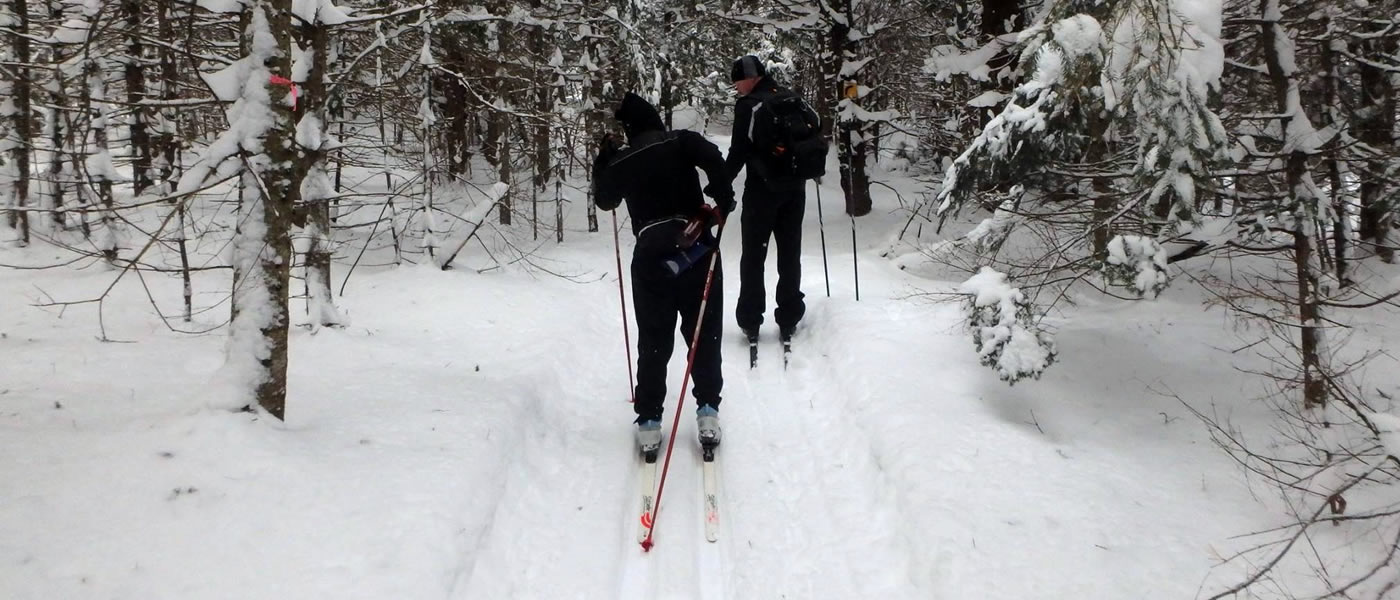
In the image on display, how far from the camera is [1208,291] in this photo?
5812 mm

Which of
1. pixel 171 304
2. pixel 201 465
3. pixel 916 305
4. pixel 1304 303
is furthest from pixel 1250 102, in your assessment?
pixel 171 304

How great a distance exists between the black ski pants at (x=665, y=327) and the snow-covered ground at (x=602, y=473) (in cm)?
43

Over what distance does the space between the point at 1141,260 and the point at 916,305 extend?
2.84m

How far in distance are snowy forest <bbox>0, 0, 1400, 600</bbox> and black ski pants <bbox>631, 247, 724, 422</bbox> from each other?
456mm

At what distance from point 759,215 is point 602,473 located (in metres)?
3.08

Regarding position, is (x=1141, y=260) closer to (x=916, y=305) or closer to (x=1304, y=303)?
(x=1304, y=303)

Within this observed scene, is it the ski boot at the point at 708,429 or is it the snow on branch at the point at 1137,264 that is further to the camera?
the ski boot at the point at 708,429

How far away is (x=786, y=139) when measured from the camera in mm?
6395

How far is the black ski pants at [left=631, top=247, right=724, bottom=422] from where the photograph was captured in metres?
4.84

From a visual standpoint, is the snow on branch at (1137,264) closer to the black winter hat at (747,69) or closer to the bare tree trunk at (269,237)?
the black winter hat at (747,69)

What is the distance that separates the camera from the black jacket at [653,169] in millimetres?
4699

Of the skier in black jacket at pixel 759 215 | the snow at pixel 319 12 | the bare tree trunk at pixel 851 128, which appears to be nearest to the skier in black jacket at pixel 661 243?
the skier in black jacket at pixel 759 215

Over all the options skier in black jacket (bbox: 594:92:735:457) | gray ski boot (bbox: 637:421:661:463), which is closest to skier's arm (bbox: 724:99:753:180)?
skier in black jacket (bbox: 594:92:735:457)

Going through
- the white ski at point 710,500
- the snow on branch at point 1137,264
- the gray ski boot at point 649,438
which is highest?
the snow on branch at point 1137,264
